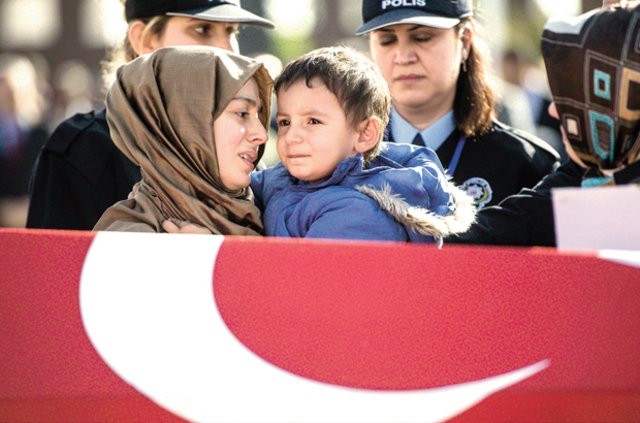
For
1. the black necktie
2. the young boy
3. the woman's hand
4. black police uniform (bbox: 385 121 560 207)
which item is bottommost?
black police uniform (bbox: 385 121 560 207)

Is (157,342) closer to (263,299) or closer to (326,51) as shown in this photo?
(263,299)

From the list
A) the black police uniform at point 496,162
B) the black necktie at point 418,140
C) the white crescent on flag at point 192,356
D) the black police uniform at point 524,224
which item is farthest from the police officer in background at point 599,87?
the black necktie at point 418,140

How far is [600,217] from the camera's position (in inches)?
96.8

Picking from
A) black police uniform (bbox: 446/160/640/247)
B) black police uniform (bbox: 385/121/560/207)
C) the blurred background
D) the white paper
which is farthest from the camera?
the blurred background

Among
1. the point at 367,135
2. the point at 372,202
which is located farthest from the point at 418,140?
the point at 372,202

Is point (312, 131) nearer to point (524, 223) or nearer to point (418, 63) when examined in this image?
point (524, 223)

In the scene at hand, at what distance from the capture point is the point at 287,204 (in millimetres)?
2990

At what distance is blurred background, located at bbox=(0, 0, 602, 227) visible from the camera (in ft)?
21.7

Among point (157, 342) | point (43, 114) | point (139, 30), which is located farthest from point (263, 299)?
point (43, 114)

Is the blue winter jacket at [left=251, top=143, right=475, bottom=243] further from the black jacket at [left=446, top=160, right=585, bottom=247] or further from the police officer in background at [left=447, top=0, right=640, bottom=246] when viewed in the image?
the police officer in background at [left=447, top=0, right=640, bottom=246]

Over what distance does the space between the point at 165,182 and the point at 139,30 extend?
117 cm

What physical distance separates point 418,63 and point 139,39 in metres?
1.01

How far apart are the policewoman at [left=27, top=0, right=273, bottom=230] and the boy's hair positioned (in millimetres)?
790

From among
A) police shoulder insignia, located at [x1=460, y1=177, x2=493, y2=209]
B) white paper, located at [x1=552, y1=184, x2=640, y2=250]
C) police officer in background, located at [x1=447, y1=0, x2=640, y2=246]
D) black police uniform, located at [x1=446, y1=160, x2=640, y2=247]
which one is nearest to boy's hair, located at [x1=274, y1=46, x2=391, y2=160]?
black police uniform, located at [x1=446, y1=160, x2=640, y2=247]
